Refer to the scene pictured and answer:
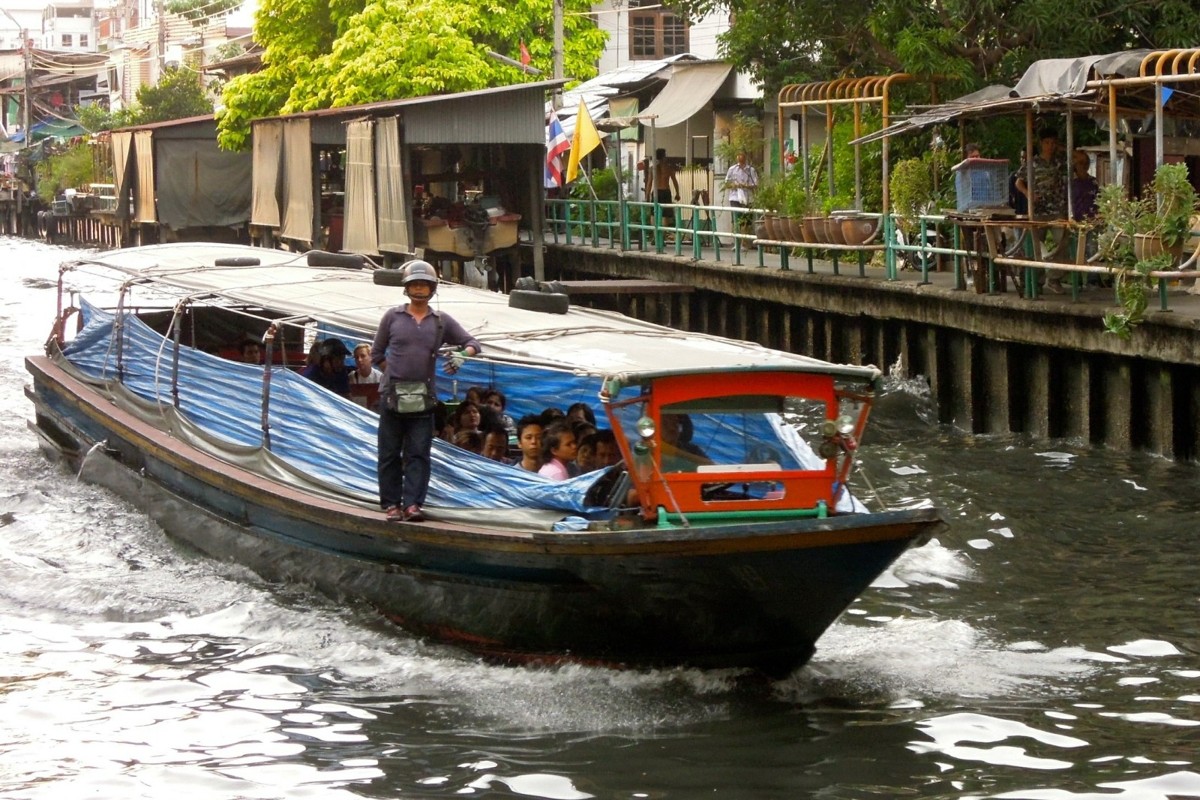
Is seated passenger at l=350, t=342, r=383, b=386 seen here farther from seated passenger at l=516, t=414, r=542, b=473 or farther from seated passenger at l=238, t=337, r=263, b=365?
seated passenger at l=516, t=414, r=542, b=473

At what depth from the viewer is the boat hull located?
26.5 ft

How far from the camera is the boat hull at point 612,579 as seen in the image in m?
8.08

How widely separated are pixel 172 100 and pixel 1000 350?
144 ft

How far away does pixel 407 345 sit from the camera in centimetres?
923

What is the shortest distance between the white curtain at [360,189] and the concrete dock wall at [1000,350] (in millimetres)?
6245

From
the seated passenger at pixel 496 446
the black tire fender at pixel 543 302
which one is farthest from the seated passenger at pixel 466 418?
the black tire fender at pixel 543 302

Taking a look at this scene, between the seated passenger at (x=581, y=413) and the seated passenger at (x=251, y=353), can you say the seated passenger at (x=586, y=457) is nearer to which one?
the seated passenger at (x=581, y=413)

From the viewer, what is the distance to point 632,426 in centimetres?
849

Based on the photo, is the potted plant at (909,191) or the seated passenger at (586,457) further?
the potted plant at (909,191)

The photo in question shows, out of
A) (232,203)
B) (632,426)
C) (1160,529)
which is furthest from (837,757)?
(232,203)

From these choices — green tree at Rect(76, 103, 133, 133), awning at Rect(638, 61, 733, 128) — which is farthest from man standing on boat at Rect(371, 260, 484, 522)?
green tree at Rect(76, 103, 133, 133)

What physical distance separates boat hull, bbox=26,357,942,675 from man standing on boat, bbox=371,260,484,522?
245 millimetres

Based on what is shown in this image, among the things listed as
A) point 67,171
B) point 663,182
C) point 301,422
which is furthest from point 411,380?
point 67,171

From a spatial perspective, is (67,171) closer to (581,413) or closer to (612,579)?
(581,413)
